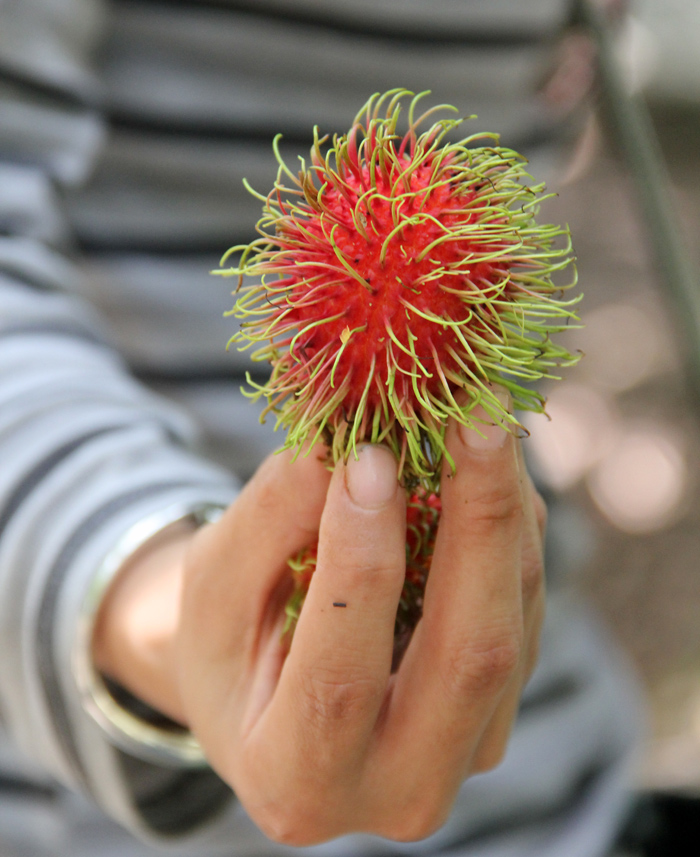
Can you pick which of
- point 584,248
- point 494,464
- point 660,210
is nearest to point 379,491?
point 494,464

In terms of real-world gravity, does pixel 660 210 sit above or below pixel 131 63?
below

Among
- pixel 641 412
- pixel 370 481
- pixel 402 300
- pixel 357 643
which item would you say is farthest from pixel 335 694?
pixel 641 412

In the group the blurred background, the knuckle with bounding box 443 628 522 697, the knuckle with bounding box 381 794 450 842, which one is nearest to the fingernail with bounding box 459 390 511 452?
the knuckle with bounding box 443 628 522 697

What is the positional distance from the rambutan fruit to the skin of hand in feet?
0.10

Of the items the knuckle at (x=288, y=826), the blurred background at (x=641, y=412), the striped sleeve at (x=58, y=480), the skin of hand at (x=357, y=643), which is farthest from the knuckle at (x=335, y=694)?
the blurred background at (x=641, y=412)

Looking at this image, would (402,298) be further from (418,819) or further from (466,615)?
(418,819)

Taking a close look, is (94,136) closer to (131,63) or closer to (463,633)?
(131,63)

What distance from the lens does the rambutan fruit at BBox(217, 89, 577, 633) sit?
1.55 ft

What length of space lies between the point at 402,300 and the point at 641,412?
8.05ft

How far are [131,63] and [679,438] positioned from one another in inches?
90.4

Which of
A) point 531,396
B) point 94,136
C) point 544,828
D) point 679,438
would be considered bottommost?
point 544,828

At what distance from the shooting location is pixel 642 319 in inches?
113

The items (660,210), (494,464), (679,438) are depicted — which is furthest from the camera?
(679,438)

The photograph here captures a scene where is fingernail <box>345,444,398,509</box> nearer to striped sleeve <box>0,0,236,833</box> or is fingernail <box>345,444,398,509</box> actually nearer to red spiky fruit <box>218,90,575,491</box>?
red spiky fruit <box>218,90,575,491</box>
